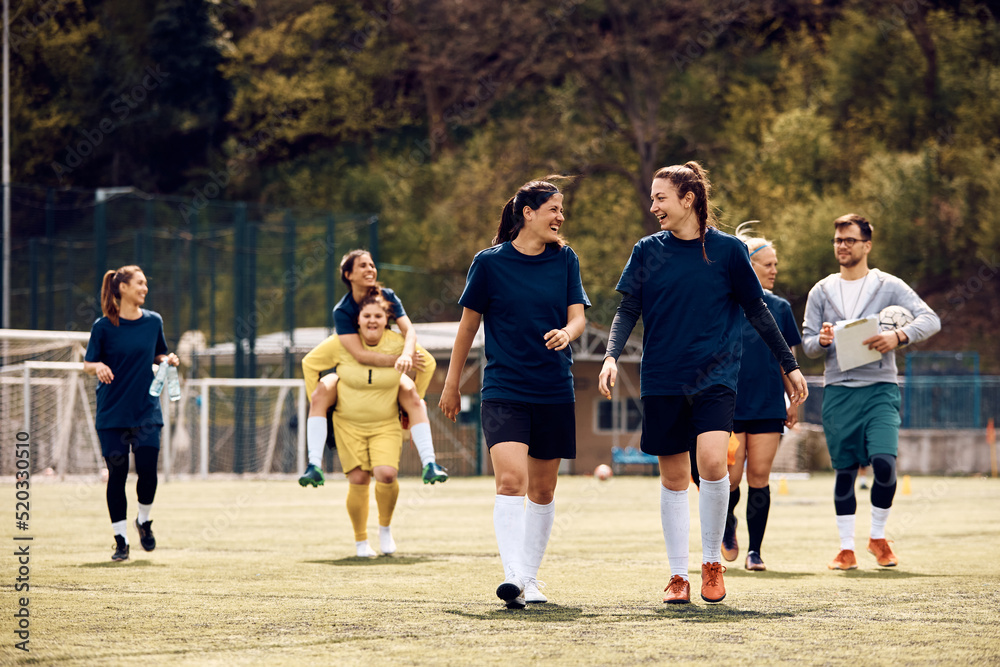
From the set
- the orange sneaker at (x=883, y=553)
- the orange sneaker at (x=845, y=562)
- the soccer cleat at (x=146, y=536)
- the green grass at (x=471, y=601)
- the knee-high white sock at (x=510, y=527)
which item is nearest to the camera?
the green grass at (x=471, y=601)

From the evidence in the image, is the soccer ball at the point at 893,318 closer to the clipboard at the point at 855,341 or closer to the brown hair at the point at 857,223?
the clipboard at the point at 855,341

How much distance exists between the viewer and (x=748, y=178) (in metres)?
36.1

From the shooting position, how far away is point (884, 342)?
25.7ft

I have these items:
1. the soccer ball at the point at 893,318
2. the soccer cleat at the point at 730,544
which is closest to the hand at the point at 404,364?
the soccer cleat at the point at 730,544

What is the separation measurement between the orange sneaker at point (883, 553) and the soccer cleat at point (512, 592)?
3066 mm

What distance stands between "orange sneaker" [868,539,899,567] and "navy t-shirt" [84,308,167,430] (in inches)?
184

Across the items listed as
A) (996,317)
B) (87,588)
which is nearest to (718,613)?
(87,588)

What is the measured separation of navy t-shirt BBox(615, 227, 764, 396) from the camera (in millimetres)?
5988

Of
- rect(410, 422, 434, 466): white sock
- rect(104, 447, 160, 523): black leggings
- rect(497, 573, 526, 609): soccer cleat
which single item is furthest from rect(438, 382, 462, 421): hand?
rect(104, 447, 160, 523): black leggings

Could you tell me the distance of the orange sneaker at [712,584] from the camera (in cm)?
597

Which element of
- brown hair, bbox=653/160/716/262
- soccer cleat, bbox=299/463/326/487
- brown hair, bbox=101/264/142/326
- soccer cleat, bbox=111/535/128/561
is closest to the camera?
brown hair, bbox=653/160/716/262

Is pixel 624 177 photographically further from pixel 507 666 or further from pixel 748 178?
pixel 507 666

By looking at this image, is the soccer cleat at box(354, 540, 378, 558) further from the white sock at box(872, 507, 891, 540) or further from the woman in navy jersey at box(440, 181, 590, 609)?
the white sock at box(872, 507, 891, 540)

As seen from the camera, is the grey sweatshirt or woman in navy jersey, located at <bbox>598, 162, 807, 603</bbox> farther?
the grey sweatshirt
